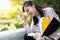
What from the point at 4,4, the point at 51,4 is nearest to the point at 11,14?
the point at 4,4

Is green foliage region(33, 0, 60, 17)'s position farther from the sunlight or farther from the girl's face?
the sunlight

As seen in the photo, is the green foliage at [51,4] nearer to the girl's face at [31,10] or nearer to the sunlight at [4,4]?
the girl's face at [31,10]

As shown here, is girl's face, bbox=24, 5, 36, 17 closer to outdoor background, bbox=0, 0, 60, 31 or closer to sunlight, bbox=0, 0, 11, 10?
outdoor background, bbox=0, 0, 60, 31

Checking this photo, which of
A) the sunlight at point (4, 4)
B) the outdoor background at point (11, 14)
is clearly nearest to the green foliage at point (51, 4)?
the outdoor background at point (11, 14)

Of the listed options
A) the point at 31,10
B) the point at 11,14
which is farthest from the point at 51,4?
the point at 11,14

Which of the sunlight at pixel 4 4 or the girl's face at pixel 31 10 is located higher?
the sunlight at pixel 4 4

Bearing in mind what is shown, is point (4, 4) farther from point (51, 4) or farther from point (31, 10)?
point (51, 4)

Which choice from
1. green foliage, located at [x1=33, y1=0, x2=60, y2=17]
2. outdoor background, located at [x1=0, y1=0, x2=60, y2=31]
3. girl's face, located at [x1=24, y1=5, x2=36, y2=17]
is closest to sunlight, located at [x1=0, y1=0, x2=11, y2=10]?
outdoor background, located at [x1=0, y1=0, x2=60, y2=31]

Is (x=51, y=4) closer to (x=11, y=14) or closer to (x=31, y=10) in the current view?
(x=31, y=10)

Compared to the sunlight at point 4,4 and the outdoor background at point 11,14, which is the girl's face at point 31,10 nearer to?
the outdoor background at point 11,14

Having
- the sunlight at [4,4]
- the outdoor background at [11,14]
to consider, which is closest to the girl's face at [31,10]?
the outdoor background at [11,14]

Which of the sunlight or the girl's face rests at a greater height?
the sunlight

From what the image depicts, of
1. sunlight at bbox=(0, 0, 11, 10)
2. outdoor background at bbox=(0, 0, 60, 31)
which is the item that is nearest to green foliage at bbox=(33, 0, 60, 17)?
outdoor background at bbox=(0, 0, 60, 31)

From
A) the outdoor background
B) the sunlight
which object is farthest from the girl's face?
the sunlight
